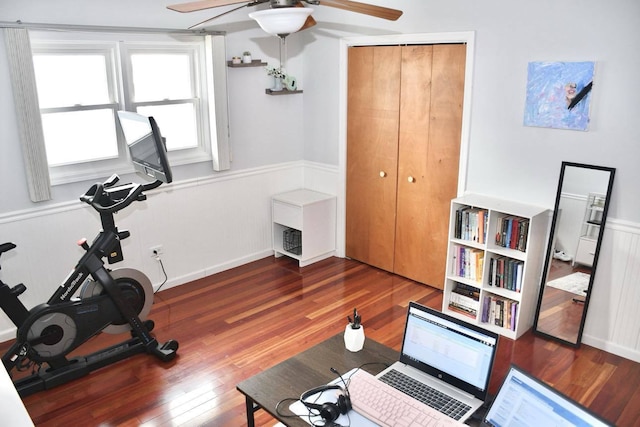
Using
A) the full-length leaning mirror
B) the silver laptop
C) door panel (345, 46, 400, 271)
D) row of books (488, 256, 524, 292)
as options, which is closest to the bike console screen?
the silver laptop

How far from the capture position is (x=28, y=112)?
135 inches

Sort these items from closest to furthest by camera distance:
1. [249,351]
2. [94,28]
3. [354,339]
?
[354,339], [249,351], [94,28]

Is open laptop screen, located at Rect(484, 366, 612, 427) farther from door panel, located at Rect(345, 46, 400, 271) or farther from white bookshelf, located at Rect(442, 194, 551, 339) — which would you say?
door panel, located at Rect(345, 46, 400, 271)

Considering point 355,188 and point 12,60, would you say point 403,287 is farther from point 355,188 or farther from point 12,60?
point 12,60

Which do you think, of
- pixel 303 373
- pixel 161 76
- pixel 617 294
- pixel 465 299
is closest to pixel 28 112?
pixel 161 76

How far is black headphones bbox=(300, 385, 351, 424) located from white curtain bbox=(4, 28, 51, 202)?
2.62 meters

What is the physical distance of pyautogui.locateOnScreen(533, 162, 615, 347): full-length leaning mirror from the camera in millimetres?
3404

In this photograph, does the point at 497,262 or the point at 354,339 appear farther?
the point at 497,262

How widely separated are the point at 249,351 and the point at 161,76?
2.33 m

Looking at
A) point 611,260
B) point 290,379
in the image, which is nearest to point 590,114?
point 611,260

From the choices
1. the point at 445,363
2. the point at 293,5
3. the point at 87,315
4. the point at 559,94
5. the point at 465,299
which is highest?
the point at 293,5

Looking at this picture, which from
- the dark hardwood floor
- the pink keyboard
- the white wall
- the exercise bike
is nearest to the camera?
the pink keyboard

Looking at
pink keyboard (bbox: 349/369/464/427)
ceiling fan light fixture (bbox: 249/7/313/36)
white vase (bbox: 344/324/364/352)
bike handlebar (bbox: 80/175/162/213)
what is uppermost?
ceiling fan light fixture (bbox: 249/7/313/36)

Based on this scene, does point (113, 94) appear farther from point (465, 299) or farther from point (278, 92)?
point (465, 299)
